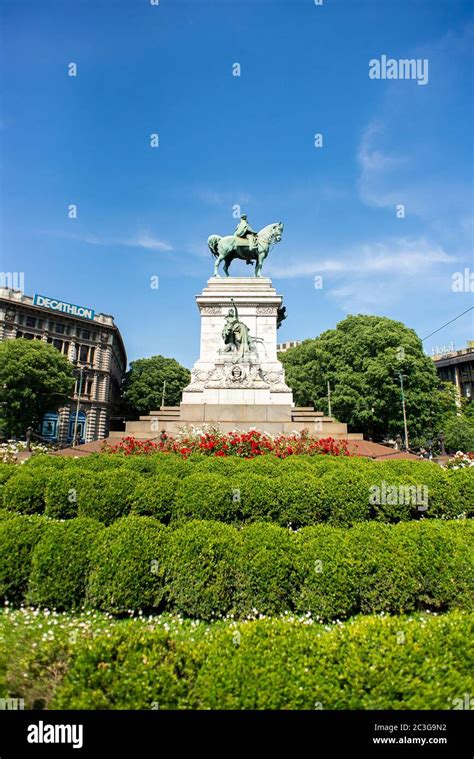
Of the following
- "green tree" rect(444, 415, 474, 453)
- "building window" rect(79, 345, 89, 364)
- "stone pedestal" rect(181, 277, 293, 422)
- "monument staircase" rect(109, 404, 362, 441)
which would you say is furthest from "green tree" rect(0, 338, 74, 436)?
"green tree" rect(444, 415, 474, 453)

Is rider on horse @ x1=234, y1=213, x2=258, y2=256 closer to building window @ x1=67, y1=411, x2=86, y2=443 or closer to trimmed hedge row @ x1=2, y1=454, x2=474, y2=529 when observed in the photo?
trimmed hedge row @ x1=2, y1=454, x2=474, y2=529

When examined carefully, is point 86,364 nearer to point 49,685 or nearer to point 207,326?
point 207,326

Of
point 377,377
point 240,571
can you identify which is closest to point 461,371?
point 377,377

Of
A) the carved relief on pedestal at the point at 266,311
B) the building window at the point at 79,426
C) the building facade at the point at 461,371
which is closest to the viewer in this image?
the carved relief on pedestal at the point at 266,311

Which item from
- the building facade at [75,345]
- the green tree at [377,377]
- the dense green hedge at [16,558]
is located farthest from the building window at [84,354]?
the dense green hedge at [16,558]

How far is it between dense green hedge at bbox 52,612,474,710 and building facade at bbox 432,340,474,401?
237ft

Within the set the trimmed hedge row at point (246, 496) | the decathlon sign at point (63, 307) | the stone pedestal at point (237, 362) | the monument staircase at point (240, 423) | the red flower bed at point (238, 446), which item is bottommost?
the trimmed hedge row at point (246, 496)

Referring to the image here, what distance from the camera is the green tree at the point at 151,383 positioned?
63188 millimetres

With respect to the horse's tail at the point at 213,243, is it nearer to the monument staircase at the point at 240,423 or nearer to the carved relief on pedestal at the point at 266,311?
the carved relief on pedestal at the point at 266,311

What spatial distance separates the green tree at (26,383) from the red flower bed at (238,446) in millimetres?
28877
